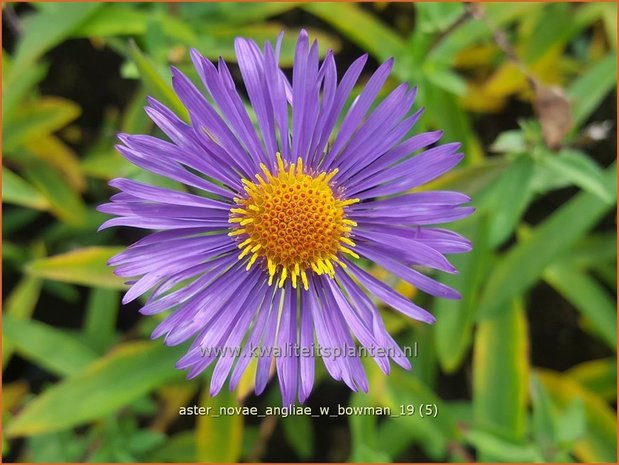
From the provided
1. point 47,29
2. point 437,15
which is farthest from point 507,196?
point 47,29

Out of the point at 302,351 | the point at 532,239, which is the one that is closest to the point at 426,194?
the point at 302,351

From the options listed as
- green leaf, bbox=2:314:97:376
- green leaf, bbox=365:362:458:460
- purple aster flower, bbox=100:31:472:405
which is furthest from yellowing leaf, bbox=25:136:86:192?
green leaf, bbox=365:362:458:460

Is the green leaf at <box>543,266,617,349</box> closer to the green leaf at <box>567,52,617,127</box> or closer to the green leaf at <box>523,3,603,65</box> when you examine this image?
the green leaf at <box>567,52,617,127</box>

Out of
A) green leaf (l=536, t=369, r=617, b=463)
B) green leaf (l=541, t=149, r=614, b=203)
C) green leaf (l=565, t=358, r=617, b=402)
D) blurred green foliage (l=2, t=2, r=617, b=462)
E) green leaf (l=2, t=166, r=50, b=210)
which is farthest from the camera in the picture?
green leaf (l=565, t=358, r=617, b=402)

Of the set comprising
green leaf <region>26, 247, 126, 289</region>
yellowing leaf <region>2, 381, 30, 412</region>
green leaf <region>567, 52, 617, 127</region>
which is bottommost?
yellowing leaf <region>2, 381, 30, 412</region>

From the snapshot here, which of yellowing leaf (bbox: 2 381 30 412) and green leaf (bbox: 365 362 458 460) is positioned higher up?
yellowing leaf (bbox: 2 381 30 412)

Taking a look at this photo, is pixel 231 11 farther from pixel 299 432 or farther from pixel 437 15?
pixel 299 432

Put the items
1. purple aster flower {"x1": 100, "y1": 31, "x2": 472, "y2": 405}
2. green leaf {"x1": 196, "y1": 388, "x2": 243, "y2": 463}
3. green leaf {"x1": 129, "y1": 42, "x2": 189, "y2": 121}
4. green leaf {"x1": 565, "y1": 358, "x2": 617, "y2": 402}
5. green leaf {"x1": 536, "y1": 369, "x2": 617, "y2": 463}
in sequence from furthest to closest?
green leaf {"x1": 565, "y1": 358, "x2": 617, "y2": 402} → green leaf {"x1": 536, "y1": 369, "x2": 617, "y2": 463} → green leaf {"x1": 196, "y1": 388, "x2": 243, "y2": 463} → green leaf {"x1": 129, "y1": 42, "x2": 189, "y2": 121} → purple aster flower {"x1": 100, "y1": 31, "x2": 472, "y2": 405}
